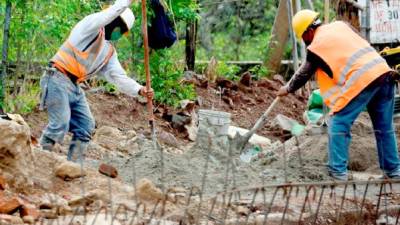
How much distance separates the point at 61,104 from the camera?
7.89m

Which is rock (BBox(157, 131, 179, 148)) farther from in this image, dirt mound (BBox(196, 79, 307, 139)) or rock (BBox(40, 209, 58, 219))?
rock (BBox(40, 209, 58, 219))

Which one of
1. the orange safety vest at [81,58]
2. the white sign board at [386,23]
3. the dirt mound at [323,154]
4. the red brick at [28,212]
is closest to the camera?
the red brick at [28,212]

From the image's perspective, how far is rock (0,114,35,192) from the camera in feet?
21.0

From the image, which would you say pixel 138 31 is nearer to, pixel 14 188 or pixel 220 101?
pixel 220 101

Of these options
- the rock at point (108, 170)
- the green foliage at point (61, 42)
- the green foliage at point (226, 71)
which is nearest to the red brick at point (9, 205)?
the rock at point (108, 170)

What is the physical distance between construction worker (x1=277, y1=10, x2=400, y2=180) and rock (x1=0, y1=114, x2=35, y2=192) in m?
2.63

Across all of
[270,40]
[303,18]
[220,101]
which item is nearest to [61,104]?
[303,18]

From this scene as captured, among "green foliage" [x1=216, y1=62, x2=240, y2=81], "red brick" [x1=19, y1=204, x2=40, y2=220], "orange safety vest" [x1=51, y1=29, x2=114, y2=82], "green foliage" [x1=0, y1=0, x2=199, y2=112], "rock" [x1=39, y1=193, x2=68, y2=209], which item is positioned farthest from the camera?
"green foliage" [x1=216, y1=62, x2=240, y2=81]

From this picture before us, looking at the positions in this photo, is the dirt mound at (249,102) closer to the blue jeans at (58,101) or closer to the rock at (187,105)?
the rock at (187,105)

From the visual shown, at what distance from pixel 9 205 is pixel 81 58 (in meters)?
2.53

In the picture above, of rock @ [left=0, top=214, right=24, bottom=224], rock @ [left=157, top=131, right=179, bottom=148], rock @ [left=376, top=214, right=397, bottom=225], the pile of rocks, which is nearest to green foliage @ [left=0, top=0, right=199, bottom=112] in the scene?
rock @ [left=157, top=131, right=179, bottom=148]

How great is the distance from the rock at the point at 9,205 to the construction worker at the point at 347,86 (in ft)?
9.88

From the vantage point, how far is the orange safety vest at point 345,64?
788 cm

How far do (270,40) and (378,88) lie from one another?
22.5 feet
